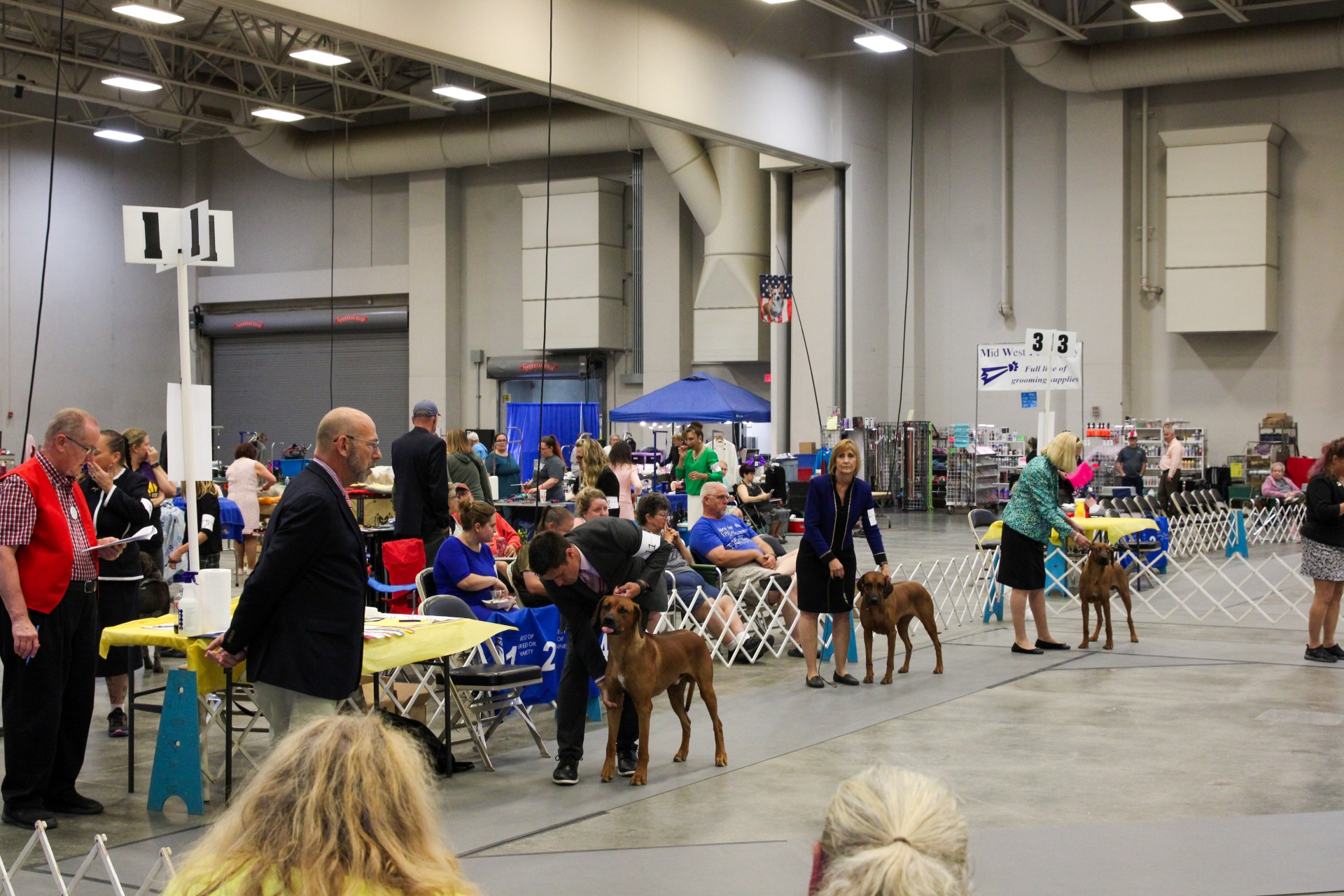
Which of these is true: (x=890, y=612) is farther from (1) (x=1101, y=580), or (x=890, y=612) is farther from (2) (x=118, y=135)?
(2) (x=118, y=135)

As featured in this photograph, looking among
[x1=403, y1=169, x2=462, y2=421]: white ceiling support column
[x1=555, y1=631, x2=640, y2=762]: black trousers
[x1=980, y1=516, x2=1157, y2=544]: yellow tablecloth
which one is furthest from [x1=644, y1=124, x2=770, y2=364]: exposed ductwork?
[x1=555, y1=631, x2=640, y2=762]: black trousers

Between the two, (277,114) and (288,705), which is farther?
(277,114)

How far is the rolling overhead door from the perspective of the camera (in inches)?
988

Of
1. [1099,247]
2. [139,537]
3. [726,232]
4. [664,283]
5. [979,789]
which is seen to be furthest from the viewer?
[664,283]

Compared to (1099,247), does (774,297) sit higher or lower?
lower

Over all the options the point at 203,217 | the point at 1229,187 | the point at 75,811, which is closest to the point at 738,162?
the point at 1229,187

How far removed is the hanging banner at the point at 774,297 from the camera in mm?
18891

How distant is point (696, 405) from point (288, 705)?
13268 mm

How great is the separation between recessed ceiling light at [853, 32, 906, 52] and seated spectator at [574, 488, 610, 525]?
1064 cm

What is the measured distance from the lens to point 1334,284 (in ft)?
59.2

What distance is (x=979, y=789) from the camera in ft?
16.3

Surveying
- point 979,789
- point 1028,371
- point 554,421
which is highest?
point 1028,371

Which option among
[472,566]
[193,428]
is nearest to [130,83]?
[193,428]

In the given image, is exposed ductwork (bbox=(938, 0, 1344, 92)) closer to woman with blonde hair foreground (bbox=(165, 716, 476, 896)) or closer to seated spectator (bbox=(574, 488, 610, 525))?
seated spectator (bbox=(574, 488, 610, 525))
